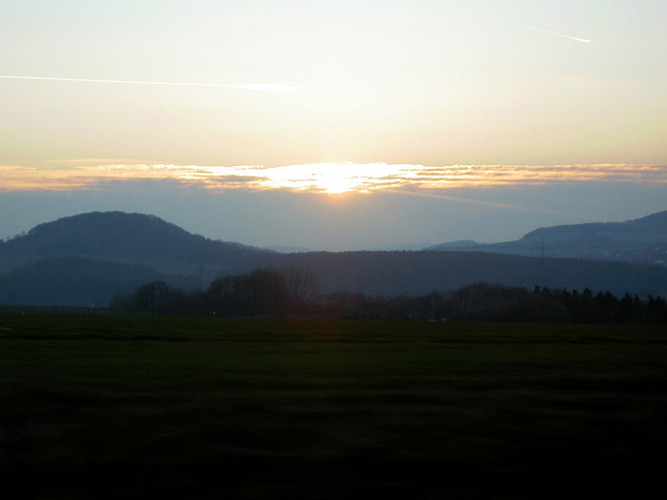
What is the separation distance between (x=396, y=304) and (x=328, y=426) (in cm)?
6524

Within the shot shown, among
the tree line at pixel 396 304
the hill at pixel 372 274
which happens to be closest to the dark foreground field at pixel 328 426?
the tree line at pixel 396 304

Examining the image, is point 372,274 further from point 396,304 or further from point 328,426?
point 328,426

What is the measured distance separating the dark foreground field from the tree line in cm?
4317

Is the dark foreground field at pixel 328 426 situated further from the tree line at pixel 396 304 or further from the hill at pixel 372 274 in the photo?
the hill at pixel 372 274

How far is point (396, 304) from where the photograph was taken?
2923 inches

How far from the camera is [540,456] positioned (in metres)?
7.94

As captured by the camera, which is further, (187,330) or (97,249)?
(97,249)

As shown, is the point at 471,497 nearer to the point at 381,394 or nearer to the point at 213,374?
the point at 381,394

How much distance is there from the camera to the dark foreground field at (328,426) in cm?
699

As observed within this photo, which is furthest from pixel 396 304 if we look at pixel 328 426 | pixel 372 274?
pixel 328 426

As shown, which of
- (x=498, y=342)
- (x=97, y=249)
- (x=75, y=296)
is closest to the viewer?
(x=498, y=342)

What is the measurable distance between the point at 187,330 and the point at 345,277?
104 meters

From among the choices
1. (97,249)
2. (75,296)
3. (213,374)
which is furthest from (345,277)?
(213,374)

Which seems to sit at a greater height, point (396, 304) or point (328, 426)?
point (328, 426)
